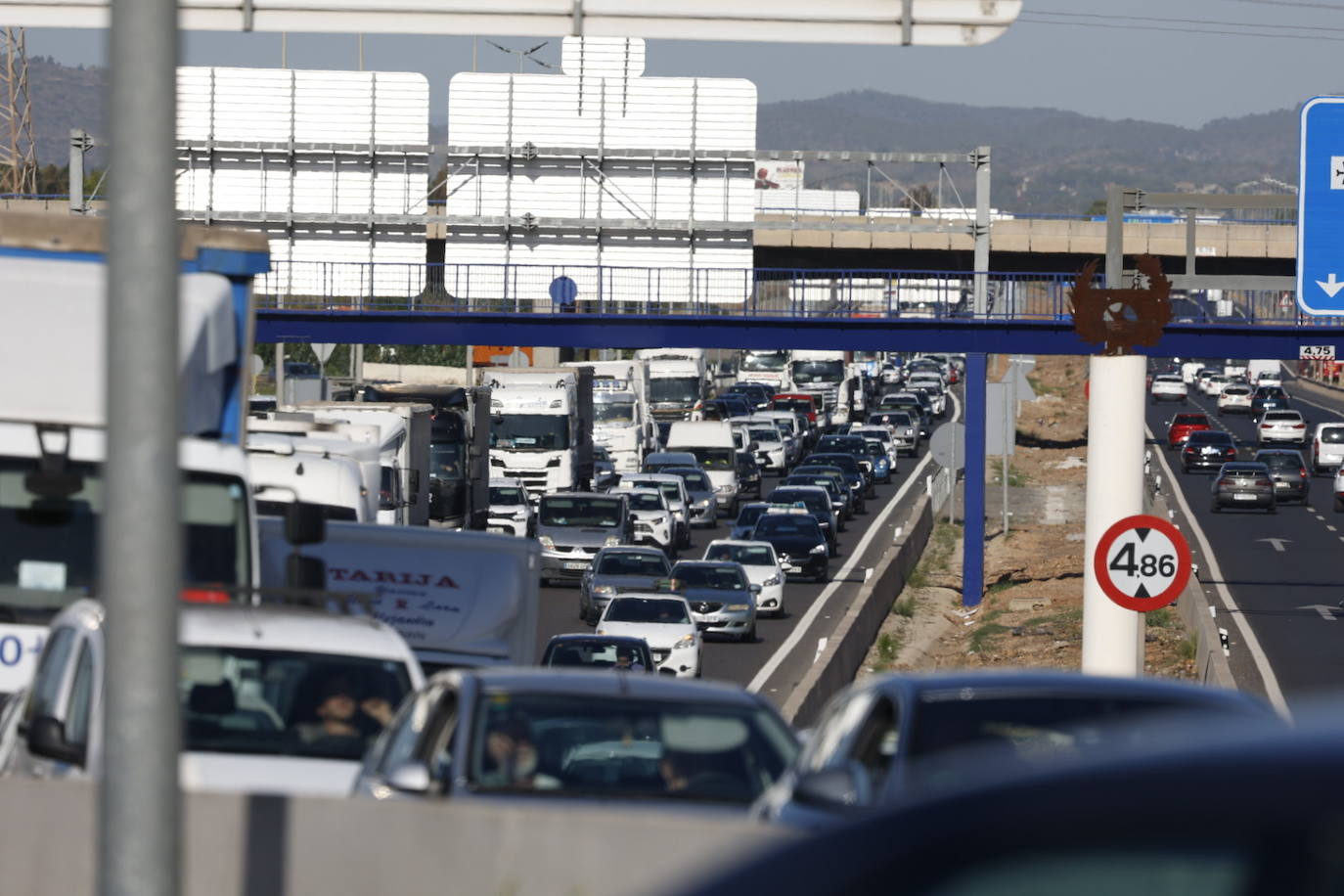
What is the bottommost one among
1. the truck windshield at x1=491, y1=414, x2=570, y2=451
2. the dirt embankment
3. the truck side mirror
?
the dirt embankment

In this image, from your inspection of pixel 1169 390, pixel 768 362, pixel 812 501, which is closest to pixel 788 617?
pixel 812 501

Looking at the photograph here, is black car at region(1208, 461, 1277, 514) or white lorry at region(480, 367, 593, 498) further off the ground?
white lorry at region(480, 367, 593, 498)

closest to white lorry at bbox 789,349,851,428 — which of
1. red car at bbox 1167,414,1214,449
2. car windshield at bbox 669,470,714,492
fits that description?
A: red car at bbox 1167,414,1214,449

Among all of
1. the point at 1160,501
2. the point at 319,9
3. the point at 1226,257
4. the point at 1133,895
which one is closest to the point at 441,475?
the point at 1160,501

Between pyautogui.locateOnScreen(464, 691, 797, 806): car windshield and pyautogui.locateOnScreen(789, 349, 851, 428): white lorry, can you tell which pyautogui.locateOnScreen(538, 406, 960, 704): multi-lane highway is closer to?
pyautogui.locateOnScreen(464, 691, 797, 806): car windshield

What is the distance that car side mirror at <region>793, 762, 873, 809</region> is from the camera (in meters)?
7.19

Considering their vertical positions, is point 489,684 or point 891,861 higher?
point 891,861

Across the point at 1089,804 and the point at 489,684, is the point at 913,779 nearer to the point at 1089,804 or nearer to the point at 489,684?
the point at 489,684

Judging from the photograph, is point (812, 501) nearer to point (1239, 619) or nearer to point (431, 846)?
point (1239, 619)

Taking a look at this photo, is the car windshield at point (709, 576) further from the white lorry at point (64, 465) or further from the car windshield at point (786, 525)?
the white lorry at point (64, 465)

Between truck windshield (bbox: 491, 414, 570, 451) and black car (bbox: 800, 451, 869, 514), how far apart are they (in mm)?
11341

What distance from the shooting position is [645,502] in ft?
151

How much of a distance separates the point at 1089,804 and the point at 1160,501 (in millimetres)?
54334

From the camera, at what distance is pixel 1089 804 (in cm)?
247
